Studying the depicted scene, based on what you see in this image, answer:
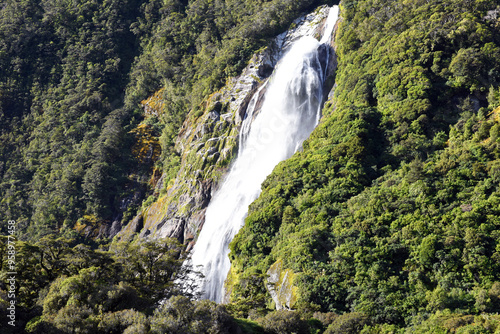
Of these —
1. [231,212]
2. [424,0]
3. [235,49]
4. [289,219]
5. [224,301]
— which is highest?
[235,49]

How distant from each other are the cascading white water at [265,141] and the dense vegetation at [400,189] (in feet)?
16.8

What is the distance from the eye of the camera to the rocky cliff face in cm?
5062

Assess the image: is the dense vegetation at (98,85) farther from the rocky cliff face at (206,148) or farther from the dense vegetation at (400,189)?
the dense vegetation at (400,189)

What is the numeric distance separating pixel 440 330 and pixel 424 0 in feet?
132

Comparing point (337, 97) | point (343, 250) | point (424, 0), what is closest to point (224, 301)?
point (343, 250)

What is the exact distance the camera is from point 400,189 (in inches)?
1197

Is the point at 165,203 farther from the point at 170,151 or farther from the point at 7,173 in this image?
the point at 7,173

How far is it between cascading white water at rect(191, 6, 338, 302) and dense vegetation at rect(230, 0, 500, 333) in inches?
201

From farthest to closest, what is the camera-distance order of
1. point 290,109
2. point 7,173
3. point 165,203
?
point 7,173
point 165,203
point 290,109

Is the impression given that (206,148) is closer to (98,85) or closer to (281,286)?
(281,286)

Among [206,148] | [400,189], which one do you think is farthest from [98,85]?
[400,189]

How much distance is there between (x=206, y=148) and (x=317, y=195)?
2431cm

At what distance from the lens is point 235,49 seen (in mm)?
62656

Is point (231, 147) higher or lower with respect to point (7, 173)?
lower
